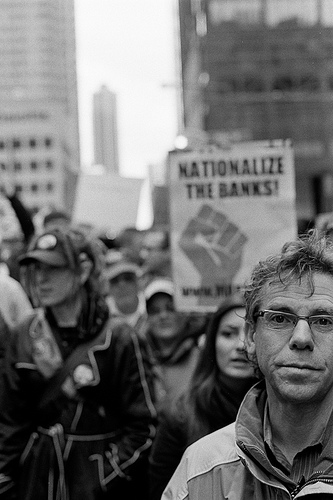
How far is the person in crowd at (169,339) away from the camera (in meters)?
5.44

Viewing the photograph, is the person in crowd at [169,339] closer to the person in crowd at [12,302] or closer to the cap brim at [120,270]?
the cap brim at [120,270]

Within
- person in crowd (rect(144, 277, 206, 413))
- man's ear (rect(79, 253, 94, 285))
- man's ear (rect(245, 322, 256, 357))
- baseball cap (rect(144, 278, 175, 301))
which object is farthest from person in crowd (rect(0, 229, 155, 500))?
baseball cap (rect(144, 278, 175, 301))

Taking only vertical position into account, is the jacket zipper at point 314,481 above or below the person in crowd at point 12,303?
above

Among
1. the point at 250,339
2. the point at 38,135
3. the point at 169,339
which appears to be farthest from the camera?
the point at 38,135

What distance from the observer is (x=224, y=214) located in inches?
212

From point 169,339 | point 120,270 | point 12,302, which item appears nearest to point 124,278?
point 120,270

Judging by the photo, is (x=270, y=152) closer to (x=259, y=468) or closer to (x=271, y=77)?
(x=259, y=468)

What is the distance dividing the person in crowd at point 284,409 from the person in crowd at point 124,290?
4257 mm

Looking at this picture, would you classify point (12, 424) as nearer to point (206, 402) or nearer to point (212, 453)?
point (206, 402)

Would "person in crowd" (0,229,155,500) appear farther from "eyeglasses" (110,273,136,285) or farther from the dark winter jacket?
"eyeglasses" (110,273,136,285)

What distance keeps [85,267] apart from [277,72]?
55.8 m

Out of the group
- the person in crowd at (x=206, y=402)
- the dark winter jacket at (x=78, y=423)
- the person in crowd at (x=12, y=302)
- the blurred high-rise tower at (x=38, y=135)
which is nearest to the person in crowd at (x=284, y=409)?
the person in crowd at (x=206, y=402)

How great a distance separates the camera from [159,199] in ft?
115

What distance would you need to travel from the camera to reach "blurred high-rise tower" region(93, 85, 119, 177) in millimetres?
120512
